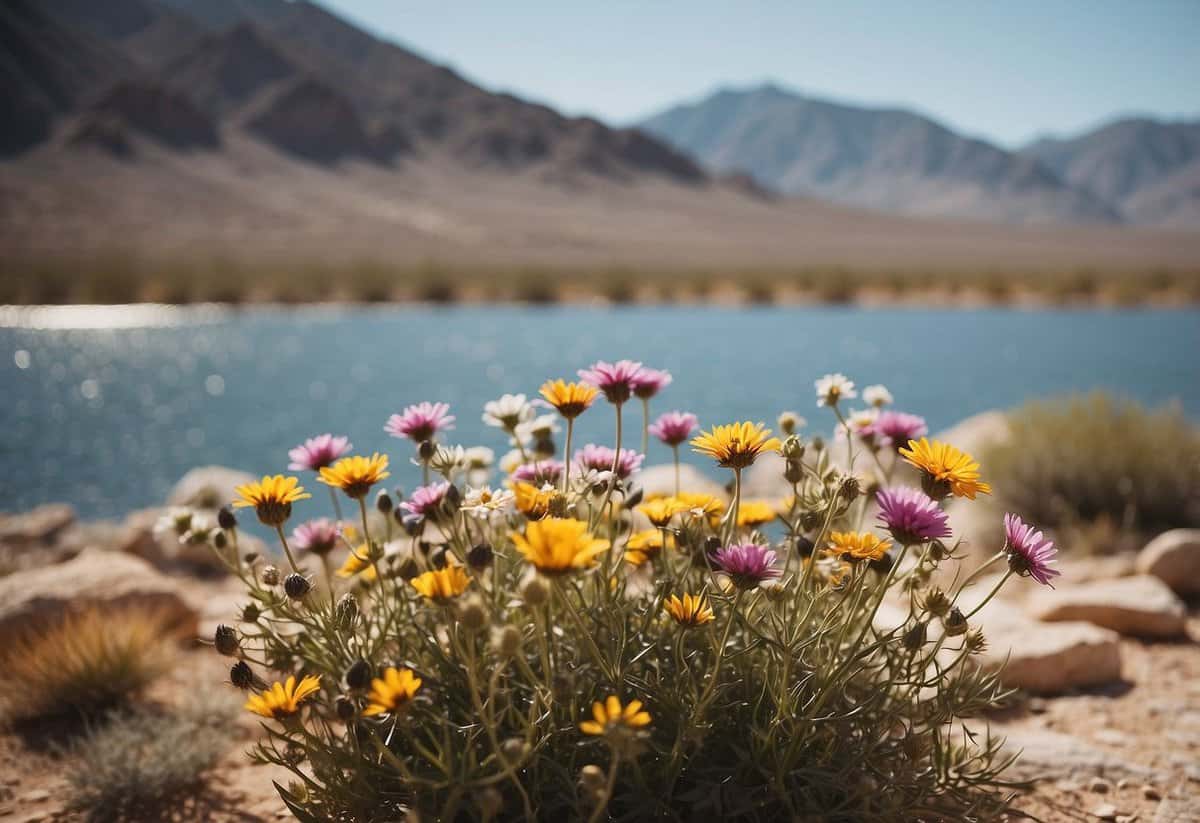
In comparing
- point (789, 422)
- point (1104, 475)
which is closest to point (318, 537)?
→ point (789, 422)

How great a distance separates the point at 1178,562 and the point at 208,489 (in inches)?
255

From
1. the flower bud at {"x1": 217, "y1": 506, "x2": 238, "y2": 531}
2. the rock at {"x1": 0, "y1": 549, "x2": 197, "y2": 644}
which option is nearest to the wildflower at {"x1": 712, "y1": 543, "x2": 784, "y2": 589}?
the flower bud at {"x1": 217, "y1": 506, "x2": 238, "y2": 531}

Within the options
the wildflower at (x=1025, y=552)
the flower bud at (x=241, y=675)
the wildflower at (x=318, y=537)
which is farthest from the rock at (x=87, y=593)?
the wildflower at (x=1025, y=552)

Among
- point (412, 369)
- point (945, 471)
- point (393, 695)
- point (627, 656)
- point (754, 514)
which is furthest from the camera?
point (412, 369)

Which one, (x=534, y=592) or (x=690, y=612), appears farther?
(x=690, y=612)

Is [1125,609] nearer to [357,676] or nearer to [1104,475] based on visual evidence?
[1104,475]

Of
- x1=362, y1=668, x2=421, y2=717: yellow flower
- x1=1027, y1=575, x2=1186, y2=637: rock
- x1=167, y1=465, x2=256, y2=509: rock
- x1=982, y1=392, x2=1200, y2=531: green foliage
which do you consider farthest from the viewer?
x1=167, y1=465, x2=256, y2=509: rock

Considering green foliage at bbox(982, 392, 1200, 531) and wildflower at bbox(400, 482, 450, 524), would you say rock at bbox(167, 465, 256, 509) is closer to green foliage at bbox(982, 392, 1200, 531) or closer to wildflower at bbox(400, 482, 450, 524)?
wildflower at bbox(400, 482, 450, 524)

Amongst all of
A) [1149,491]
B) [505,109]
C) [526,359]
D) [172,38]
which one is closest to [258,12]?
[172,38]

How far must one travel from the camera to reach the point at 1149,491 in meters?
5.77

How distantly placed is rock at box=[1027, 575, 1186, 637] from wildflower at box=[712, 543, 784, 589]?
327cm

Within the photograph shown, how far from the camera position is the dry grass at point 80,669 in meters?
3.32

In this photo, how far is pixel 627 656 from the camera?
76.2 inches

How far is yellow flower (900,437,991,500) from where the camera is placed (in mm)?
1702
